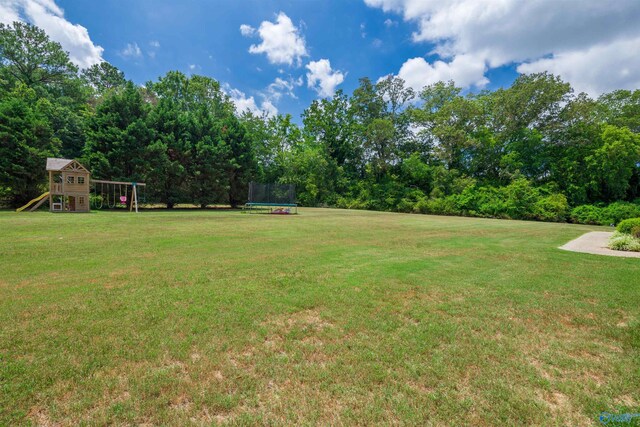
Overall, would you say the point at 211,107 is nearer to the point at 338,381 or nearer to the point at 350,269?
the point at 350,269

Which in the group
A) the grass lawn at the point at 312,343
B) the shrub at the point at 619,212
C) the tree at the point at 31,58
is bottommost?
the grass lawn at the point at 312,343

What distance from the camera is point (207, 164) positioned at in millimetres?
26812

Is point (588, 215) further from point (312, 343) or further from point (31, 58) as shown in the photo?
point (31, 58)

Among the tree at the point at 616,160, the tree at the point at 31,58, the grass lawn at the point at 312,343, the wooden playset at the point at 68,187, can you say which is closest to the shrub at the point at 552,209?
the tree at the point at 616,160

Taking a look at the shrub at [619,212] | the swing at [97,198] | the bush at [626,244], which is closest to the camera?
the bush at [626,244]

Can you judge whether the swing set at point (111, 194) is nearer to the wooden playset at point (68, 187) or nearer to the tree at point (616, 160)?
the wooden playset at point (68, 187)

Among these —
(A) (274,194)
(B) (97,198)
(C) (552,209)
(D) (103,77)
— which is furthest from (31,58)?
(C) (552,209)

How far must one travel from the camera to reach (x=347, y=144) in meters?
40.7

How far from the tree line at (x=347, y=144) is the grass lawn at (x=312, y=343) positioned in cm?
2177

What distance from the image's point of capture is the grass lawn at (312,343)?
1.85 meters

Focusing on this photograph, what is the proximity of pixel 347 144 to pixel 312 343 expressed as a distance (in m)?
40.0

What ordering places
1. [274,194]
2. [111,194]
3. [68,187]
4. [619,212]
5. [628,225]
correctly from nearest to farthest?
1. [628,225]
2. [68,187]
3. [619,212]
4. [111,194]
5. [274,194]

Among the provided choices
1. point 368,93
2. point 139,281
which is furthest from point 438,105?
point 139,281

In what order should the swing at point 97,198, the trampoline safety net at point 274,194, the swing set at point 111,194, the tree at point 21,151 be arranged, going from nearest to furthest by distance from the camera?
the tree at point 21,151 → the swing at point 97,198 → the swing set at point 111,194 → the trampoline safety net at point 274,194
